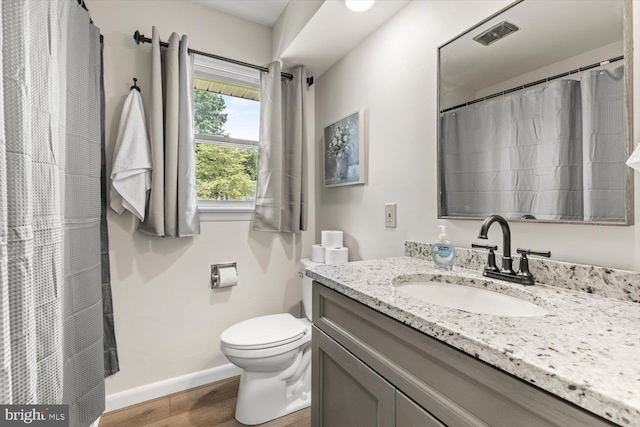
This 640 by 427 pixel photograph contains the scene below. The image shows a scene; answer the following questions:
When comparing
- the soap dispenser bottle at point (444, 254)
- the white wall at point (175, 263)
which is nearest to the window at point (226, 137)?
the white wall at point (175, 263)

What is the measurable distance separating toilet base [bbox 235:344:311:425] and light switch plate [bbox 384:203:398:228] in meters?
0.98

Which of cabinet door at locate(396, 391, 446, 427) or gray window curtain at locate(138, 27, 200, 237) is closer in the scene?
cabinet door at locate(396, 391, 446, 427)

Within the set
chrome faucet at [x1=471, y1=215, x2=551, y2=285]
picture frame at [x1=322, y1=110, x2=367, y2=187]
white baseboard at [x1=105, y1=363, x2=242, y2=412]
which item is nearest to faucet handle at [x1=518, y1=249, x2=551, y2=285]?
chrome faucet at [x1=471, y1=215, x2=551, y2=285]

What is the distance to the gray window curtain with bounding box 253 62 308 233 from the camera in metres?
1.95

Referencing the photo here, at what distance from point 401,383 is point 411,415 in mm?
64

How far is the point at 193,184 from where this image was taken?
1.76m

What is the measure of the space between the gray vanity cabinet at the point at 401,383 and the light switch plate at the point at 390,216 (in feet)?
2.11

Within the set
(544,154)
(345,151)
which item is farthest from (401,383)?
(345,151)

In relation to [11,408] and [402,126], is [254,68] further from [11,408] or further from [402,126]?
[11,408]

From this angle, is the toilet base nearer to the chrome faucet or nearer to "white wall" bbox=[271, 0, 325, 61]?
the chrome faucet

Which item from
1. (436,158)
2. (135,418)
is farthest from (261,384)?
(436,158)

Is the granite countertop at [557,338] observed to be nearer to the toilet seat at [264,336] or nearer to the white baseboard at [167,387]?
the toilet seat at [264,336]

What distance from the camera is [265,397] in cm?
151

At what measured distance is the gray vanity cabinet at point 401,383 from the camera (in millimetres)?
462
